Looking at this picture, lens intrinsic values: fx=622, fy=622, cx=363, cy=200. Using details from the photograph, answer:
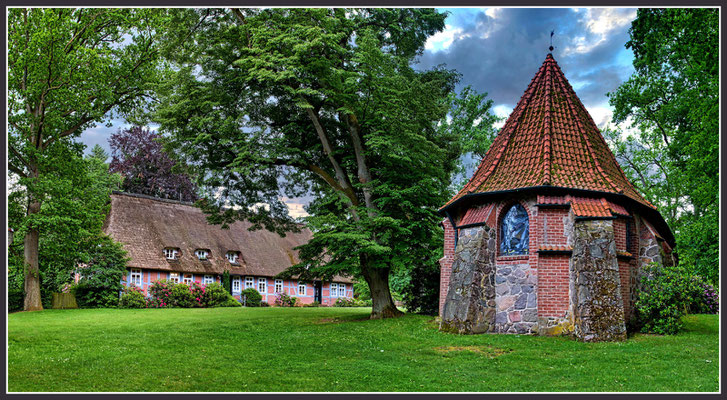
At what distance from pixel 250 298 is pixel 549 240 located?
27123 millimetres

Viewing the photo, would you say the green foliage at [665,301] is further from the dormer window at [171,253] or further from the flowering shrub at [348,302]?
the dormer window at [171,253]

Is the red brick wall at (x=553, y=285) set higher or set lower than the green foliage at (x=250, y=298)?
higher

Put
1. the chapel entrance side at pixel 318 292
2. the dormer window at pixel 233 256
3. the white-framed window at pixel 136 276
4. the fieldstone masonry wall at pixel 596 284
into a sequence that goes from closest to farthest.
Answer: the fieldstone masonry wall at pixel 596 284
the white-framed window at pixel 136 276
the dormer window at pixel 233 256
the chapel entrance side at pixel 318 292

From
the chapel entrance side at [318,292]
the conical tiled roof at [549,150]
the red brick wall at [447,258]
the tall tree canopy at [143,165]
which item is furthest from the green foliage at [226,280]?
the conical tiled roof at [549,150]

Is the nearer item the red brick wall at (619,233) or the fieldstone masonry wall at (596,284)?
the fieldstone masonry wall at (596,284)

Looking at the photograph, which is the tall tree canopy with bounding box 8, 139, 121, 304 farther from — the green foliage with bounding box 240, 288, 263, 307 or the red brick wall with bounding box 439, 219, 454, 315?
the red brick wall with bounding box 439, 219, 454, 315

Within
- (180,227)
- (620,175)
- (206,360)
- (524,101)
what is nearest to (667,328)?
(620,175)

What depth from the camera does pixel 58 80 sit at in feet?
88.2

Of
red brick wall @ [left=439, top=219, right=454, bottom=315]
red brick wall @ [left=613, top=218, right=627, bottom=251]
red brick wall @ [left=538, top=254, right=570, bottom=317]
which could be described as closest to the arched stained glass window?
red brick wall @ [left=538, top=254, right=570, bottom=317]

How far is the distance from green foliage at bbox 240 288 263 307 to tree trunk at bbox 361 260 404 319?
18.3 metres

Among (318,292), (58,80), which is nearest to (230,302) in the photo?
(318,292)

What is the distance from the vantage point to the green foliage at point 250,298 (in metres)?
40.1

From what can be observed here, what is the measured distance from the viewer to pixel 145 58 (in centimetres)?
2997

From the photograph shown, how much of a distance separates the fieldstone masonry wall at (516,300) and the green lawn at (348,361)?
3.18 ft
